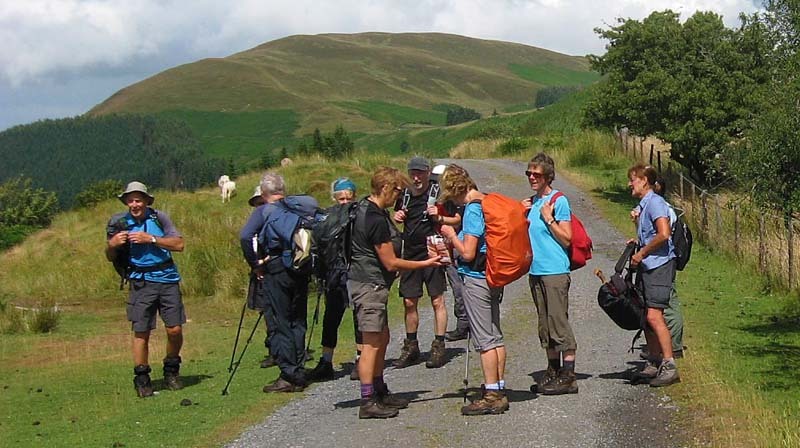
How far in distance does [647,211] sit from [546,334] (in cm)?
135

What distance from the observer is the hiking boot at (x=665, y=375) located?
327 inches

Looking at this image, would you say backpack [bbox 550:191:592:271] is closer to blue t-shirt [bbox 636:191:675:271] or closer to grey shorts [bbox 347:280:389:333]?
blue t-shirt [bbox 636:191:675:271]

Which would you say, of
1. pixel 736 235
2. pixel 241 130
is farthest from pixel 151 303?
pixel 241 130

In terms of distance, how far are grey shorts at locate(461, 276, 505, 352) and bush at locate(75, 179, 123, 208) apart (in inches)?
1354

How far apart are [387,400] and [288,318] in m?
1.53

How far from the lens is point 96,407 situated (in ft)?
30.3

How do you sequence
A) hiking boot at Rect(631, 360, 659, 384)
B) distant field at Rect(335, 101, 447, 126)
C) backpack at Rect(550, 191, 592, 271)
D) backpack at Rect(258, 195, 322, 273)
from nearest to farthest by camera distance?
1. backpack at Rect(550, 191, 592, 271)
2. hiking boot at Rect(631, 360, 659, 384)
3. backpack at Rect(258, 195, 322, 273)
4. distant field at Rect(335, 101, 447, 126)

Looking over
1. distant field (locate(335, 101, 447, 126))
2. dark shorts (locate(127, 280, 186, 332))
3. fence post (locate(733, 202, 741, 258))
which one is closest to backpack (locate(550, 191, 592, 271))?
dark shorts (locate(127, 280, 186, 332))

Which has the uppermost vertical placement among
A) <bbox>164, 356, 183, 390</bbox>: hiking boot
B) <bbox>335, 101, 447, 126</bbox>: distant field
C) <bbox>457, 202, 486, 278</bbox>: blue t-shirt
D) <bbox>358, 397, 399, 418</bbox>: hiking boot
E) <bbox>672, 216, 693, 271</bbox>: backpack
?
<bbox>335, 101, 447, 126</bbox>: distant field

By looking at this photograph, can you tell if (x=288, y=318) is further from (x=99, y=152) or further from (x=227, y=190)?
(x=99, y=152)

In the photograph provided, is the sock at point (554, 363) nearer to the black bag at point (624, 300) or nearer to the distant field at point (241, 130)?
the black bag at point (624, 300)

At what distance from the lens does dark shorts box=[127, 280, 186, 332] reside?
9.23 metres

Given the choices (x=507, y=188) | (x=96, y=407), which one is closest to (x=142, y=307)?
(x=96, y=407)

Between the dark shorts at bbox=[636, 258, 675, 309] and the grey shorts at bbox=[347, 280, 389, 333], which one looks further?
the dark shorts at bbox=[636, 258, 675, 309]
